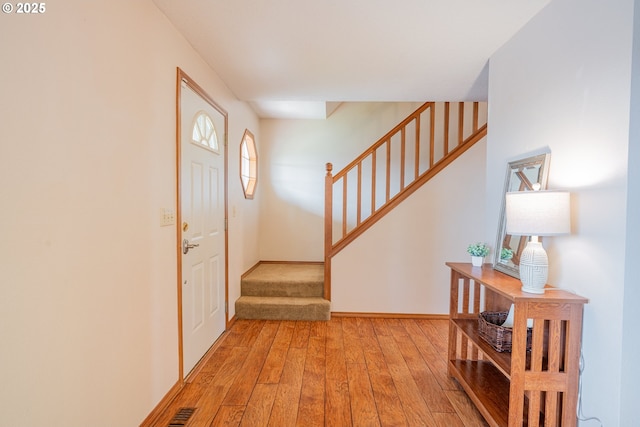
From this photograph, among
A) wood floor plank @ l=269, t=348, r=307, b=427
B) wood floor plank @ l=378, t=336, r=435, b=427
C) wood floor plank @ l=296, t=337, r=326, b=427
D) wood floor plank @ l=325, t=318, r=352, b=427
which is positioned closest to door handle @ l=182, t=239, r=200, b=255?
wood floor plank @ l=269, t=348, r=307, b=427

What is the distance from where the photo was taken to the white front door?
215cm

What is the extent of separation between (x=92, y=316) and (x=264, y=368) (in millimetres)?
1418

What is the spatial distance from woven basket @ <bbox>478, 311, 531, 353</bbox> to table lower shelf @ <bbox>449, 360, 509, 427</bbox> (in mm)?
323

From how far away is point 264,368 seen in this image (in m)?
2.35

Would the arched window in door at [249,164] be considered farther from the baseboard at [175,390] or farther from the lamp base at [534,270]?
the lamp base at [534,270]

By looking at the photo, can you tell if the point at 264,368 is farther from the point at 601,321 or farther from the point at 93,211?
the point at 601,321

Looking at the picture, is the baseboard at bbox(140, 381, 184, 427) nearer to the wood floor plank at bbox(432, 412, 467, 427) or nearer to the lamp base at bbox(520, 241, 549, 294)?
the wood floor plank at bbox(432, 412, 467, 427)

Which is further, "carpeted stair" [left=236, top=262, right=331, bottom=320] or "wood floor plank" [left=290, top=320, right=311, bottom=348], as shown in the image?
"carpeted stair" [left=236, top=262, right=331, bottom=320]

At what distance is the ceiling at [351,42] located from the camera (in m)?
1.75

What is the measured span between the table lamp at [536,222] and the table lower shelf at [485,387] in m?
0.73

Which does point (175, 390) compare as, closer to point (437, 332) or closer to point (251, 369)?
point (251, 369)

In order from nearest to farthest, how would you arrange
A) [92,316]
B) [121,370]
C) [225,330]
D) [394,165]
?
[92,316]
[121,370]
[225,330]
[394,165]

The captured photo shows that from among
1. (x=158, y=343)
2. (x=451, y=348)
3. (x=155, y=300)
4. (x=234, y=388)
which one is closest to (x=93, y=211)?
(x=155, y=300)

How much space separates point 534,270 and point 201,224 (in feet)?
7.33
